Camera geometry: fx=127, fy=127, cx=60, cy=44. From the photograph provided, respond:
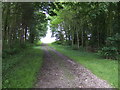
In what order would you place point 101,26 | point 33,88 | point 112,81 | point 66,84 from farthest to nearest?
1. point 101,26
2. point 112,81
3. point 66,84
4. point 33,88

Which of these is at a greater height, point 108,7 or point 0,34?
point 108,7

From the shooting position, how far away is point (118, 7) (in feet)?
49.3

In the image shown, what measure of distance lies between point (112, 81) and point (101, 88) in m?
1.11

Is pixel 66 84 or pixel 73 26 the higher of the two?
pixel 73 26

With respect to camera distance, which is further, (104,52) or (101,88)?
(104,52)

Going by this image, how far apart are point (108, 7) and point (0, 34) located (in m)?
12.2

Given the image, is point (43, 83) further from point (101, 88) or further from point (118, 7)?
point (118, 7)

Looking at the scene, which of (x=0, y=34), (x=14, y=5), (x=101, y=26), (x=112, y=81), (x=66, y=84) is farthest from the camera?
(x=101, y=26)

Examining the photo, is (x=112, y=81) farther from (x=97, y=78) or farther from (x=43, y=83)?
(x=43, y=83)

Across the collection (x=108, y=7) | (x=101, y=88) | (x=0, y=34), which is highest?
(x=108, y=7)

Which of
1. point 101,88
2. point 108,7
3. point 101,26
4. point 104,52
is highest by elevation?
point 108,7

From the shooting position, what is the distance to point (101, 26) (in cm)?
2156

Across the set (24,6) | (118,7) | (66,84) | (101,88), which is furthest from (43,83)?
(118,7)

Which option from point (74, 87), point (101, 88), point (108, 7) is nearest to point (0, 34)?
point (74, 87)
